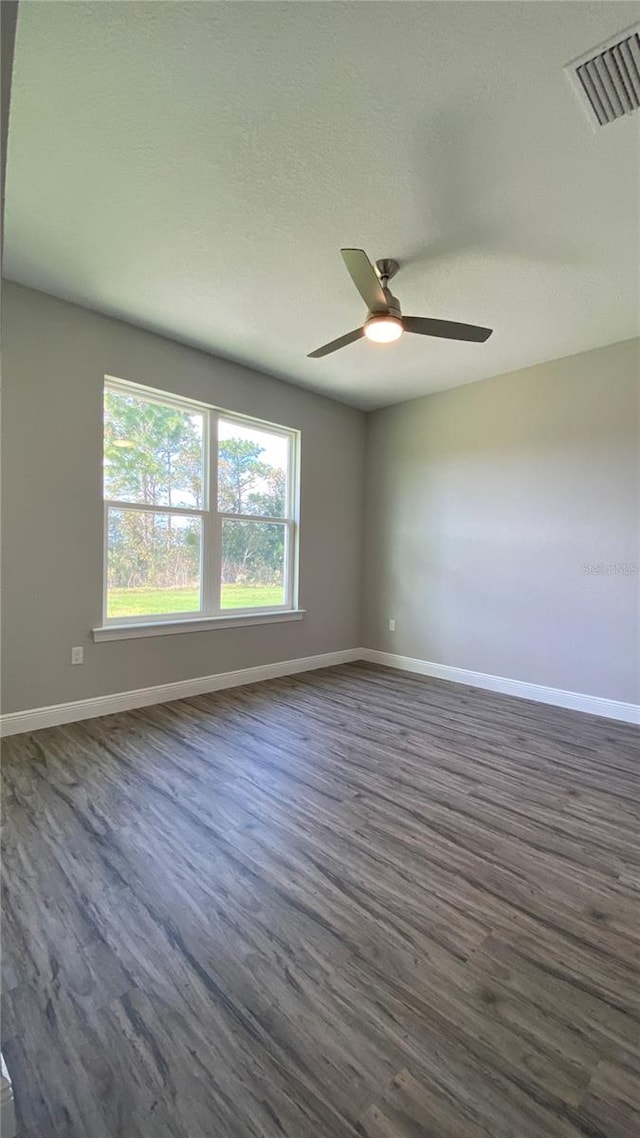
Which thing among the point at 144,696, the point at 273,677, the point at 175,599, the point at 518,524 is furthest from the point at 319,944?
the point at 518,524

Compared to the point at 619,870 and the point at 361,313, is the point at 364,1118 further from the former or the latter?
the point at 361,313

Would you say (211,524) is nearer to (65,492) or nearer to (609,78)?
(65,492)

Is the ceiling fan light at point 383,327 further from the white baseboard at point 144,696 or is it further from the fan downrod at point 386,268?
the white baseboard at point 144,696

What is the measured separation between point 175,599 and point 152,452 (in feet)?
3.90

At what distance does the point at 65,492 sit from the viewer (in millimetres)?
3115

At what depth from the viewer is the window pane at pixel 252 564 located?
410 cm

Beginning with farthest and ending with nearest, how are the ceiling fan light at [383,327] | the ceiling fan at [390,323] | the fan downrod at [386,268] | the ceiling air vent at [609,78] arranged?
the fan downrod at [386,268] < the ceiling fan light at [383,327] < the ceiling fan at [390,323] < the ceiling air vent at [609,78]

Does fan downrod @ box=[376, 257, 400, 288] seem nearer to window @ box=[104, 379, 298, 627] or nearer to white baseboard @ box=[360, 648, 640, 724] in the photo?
window @ box=[104, 379, 298, 627]

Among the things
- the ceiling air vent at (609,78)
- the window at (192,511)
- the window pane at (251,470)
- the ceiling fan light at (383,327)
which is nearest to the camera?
the ceiling air vent at (609,78)

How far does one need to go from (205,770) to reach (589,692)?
2.97 m

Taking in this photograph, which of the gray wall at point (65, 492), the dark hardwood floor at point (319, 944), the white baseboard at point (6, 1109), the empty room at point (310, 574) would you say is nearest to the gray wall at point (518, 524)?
the empty room at point (310, 574)

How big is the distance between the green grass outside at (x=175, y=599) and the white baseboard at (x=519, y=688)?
149cm

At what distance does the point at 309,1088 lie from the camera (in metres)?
1.01

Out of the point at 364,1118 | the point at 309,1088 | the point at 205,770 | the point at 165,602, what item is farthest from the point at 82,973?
the point at 165,602
